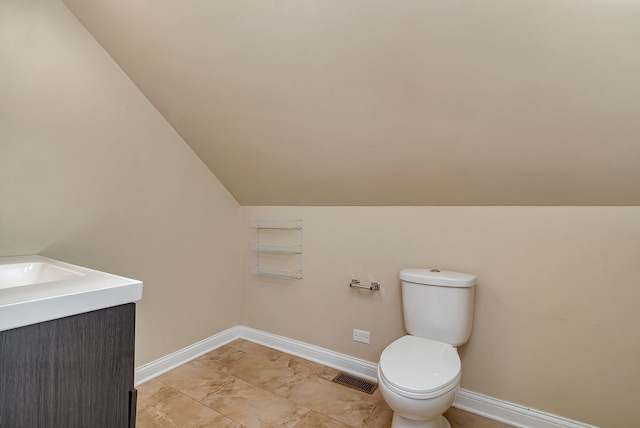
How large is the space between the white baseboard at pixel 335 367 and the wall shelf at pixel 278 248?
1.75 ft

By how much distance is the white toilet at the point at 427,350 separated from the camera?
1.35 metres

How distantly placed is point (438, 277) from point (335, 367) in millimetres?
Result: 1077

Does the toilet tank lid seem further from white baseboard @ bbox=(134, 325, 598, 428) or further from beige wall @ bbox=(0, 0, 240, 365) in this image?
beige wall @ bbox=(0, 0, 240, 365)

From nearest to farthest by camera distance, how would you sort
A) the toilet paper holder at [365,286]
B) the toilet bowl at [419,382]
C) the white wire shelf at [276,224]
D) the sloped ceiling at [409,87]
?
the sloped ceiling at [409,87] < the toilet bowl at [419,382] < the toilet paper holder at [365,286] < the white wire shelf at [276,224]

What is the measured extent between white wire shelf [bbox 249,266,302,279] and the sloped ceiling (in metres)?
0.77

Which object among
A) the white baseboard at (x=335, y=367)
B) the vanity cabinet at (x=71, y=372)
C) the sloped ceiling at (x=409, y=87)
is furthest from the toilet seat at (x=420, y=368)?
the vanity cabinet at (x=71, y=372)

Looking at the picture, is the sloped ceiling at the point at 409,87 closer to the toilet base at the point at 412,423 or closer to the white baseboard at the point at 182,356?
the toilet base at the point at 412,423

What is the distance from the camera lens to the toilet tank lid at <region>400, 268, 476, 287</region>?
5.64ft

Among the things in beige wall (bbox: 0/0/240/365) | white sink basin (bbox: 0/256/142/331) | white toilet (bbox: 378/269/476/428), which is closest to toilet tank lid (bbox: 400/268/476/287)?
white toilet (bbox: 378/269/476/428)

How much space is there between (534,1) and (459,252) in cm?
124

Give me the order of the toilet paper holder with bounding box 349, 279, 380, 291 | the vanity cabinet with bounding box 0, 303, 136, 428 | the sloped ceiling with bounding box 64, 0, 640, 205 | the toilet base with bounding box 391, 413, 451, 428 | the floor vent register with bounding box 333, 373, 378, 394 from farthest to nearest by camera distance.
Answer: the toilet paper holder with bounding box 349, 279, 380, 291
the floor vent register with bounding box 333, 373, 378, 394
the toilet base with bounding box 391, 413, 451, 428
the sloped ceiling with bounding box 64, 0, 640, 205
the vanity cabinet with bounding box 0, 303, 136, 428

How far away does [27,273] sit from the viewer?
140 centimetres

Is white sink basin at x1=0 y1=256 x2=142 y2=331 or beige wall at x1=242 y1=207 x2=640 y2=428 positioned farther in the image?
beige wall at x1=242 y1=207 x2=640 y2=428

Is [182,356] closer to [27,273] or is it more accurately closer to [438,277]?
[27,273]
